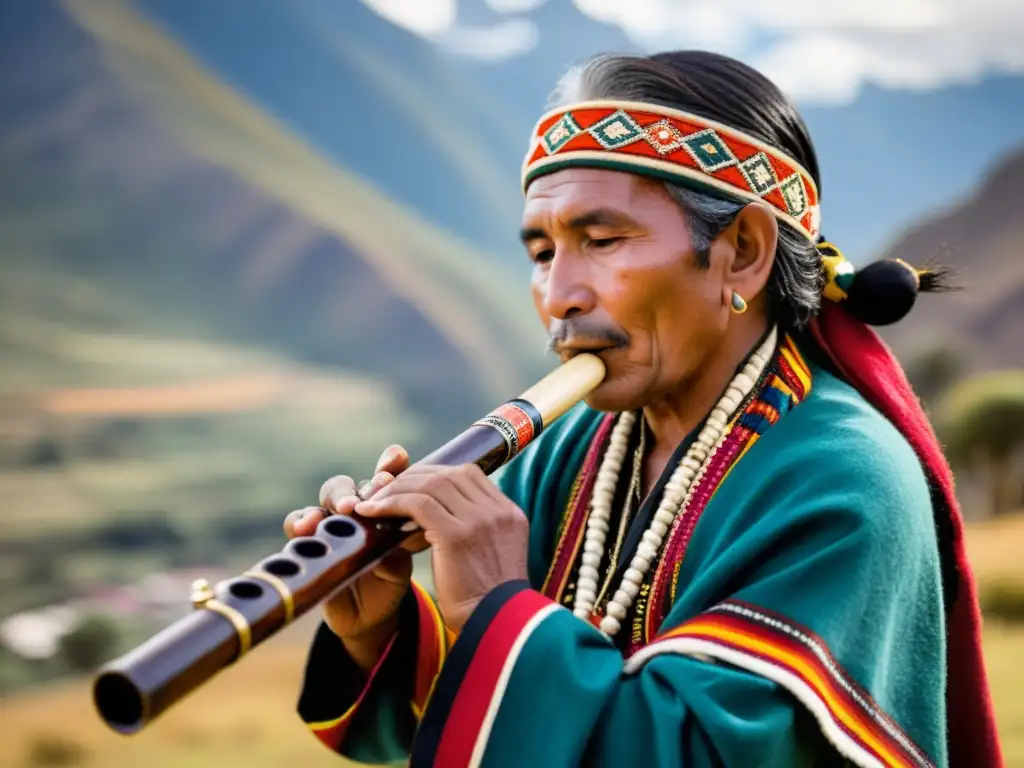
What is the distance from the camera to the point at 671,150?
1827 mm

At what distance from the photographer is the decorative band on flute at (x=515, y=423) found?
177 cm

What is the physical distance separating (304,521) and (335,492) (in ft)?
0.29

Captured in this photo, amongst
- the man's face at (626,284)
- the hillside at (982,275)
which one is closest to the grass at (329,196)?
the hillside at (982,275)

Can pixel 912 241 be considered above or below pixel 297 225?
above

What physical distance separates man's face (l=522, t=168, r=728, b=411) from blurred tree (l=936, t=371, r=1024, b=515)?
281 inches

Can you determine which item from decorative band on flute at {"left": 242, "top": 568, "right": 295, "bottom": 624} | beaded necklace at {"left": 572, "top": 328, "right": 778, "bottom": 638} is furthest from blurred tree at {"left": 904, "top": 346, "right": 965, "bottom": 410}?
decorative band on flute at {"left": 242, "top": 568, "right": 295, "bottom": 624}

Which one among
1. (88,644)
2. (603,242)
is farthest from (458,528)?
(88,644)

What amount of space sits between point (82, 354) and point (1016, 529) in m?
6.40

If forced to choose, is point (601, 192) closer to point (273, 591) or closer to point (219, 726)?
point (273, 591)

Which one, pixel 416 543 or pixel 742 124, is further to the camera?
pixel 742 124

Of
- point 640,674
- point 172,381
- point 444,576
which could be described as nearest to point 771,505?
point 640,674

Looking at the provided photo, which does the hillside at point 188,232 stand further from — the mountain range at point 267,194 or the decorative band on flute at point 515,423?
the decorative band on flute at point 515,423

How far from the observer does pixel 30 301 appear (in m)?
6.11

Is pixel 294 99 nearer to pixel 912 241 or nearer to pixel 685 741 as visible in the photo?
pixel 912 241
